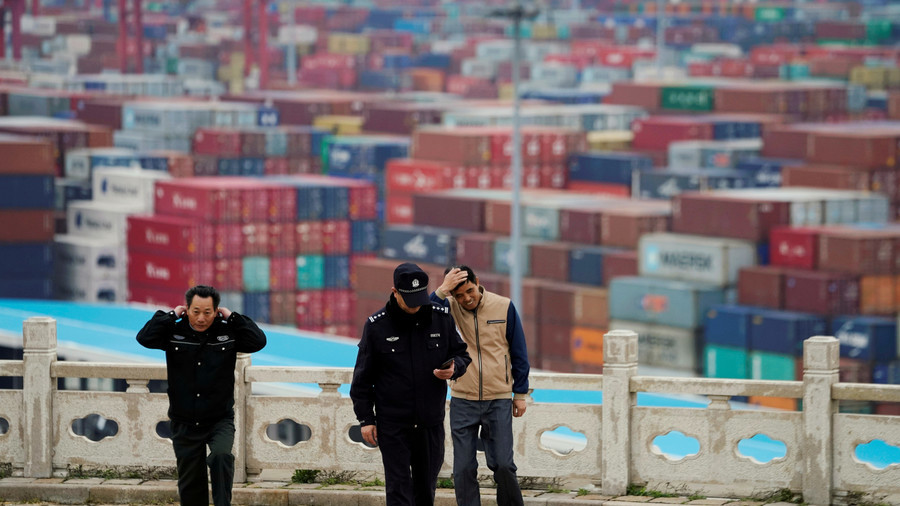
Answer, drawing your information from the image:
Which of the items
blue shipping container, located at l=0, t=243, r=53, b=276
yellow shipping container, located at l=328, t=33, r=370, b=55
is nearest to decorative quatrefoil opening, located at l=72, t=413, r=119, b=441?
blue shipping container, located at l=0, t=243, r=53, b=276

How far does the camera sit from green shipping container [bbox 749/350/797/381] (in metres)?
32.5

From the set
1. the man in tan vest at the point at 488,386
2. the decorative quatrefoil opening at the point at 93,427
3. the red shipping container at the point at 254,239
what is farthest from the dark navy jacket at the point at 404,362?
the red shipping container at the point at 254,239

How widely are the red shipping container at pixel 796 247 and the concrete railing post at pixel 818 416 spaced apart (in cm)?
2484

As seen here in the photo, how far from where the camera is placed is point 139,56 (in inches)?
3632

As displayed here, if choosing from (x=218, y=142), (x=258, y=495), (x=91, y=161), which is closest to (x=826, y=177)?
(x=218, y=142)

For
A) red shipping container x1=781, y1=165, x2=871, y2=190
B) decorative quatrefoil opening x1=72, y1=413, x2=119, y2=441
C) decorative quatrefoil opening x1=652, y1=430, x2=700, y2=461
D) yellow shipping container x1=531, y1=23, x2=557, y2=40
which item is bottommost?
decorative quatrefoil opening x1=72, y1=413, x2=119, y2=441

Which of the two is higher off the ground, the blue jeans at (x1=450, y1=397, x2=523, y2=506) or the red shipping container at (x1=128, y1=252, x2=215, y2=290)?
the blue jeans at (x1=450, y1=397, x2=523, y2=506)

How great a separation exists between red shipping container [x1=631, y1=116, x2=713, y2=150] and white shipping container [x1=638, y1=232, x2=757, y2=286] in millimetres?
18780

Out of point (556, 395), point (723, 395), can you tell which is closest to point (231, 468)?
point (723, 395)

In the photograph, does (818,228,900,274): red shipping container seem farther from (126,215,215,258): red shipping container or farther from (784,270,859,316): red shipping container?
(126,215,215,258): red shipping container

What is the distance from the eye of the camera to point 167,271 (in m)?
42.1

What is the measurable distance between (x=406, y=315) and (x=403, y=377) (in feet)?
1.20

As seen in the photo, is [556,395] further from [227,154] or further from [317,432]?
[227,154]

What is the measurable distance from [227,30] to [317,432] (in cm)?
12502
